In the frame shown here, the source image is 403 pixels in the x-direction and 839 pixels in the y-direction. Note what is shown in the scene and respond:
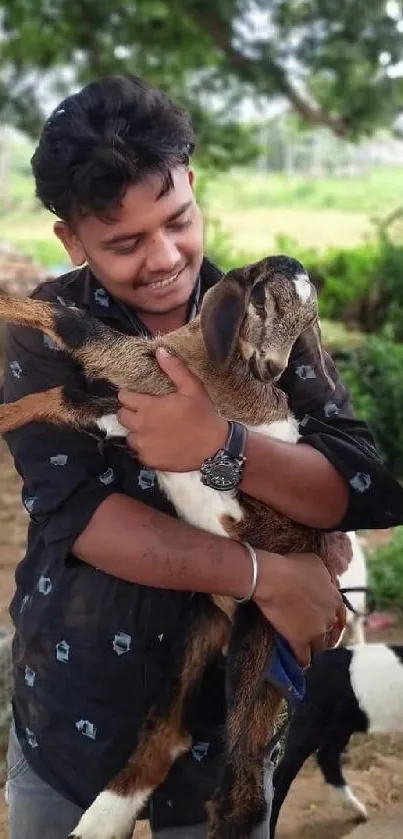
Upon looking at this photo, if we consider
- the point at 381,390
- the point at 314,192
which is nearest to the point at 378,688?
the point at 381,390

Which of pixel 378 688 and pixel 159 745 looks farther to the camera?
pixel 378 688

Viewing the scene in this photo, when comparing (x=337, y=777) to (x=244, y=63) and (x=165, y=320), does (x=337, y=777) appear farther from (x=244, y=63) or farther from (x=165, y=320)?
(x=244, y=63)

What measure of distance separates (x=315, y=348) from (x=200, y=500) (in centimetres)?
33

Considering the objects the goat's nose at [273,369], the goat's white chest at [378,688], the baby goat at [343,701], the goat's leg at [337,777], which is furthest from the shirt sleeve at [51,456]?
the goat's leg at [337,777]

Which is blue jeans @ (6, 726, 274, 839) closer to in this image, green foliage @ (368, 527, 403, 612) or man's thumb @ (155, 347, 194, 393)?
man's thumb @ (155, 347, 194, 393)

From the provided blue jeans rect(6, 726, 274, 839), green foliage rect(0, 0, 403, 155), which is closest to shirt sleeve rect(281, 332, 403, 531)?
blue jeans rect(6, 726, 274, 839)

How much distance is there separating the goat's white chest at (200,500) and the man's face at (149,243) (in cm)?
30

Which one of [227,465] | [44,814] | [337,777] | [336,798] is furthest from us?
[336,798]

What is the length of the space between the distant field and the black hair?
1217 centimetres

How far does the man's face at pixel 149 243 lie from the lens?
162cm

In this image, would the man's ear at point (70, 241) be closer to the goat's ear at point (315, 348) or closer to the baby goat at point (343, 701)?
the goat's ear at point (315, 348)

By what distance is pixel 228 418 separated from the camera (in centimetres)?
173

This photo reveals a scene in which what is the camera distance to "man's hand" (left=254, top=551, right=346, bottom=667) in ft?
5.16

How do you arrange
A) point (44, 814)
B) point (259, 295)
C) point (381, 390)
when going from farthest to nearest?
point (381, 390) < point (44, 814) < point (259, 295)
